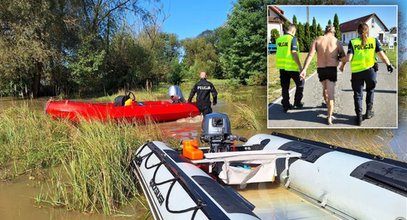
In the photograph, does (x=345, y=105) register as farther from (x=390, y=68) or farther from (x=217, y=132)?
(x=217, y=132)

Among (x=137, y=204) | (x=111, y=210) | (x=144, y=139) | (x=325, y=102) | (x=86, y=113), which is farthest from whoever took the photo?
(x=86, y=113)

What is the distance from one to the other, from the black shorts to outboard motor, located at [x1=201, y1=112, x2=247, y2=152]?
2343mm

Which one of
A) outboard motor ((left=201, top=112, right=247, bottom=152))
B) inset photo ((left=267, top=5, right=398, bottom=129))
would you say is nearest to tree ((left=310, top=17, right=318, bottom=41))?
inset photo ((left=267, top=5, right=398, bottom=129))

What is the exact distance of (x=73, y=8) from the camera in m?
20.9

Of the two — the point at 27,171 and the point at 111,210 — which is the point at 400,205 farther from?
the point at 27,171

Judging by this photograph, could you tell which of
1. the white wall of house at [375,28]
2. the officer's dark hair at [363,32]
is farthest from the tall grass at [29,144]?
the white wall of house at [375,28]

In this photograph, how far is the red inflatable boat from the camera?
383 inches

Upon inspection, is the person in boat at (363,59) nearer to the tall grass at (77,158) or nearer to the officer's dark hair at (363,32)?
the officer's dark hair at (363,32)

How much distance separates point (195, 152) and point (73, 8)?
1847 cm

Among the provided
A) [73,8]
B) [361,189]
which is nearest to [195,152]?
[361,189]

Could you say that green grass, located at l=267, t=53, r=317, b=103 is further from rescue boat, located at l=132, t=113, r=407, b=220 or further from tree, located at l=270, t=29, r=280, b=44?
rescue boat, located at l=132, t=113, r=407, b=220

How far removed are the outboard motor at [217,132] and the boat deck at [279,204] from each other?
1.93 ft

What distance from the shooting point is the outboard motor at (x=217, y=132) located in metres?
5.07

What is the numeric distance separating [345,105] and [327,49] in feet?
3.36
